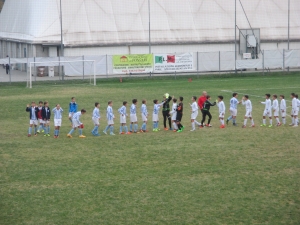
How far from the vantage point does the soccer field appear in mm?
16812

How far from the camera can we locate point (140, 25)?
6341cm

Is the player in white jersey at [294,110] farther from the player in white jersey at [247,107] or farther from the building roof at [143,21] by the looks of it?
the building roof at [143,21]

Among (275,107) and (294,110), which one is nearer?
(275,107)

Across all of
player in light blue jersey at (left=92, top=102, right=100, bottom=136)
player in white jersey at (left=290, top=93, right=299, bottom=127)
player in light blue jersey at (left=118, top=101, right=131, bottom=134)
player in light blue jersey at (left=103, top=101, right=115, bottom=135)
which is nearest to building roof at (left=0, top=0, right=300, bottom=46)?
player in light blue jersey at (left=118, top=101, right=131, bottom=134)

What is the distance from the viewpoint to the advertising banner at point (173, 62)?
55.8 m

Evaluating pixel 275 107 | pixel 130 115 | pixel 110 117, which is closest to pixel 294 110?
pixel 275 107

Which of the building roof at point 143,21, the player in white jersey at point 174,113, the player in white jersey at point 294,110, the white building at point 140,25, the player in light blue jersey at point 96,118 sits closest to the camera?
the player in light blue jersey at point 96,118

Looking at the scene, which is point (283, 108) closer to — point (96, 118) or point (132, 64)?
point (96, 118)

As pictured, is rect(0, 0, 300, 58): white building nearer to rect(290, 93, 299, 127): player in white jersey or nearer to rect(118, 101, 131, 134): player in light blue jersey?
rect(118, 101, 131, 134): player in light blue jersey

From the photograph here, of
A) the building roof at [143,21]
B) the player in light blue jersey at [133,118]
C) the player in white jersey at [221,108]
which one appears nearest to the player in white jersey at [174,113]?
the player in light blue jersey at [133,118]

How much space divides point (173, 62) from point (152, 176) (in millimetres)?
36474

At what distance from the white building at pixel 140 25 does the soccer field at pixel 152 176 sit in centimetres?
2942

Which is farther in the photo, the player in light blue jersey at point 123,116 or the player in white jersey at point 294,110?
the player in white jersey at point 294,110

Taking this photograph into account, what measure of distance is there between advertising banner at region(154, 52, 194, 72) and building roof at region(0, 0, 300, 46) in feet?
21.9
